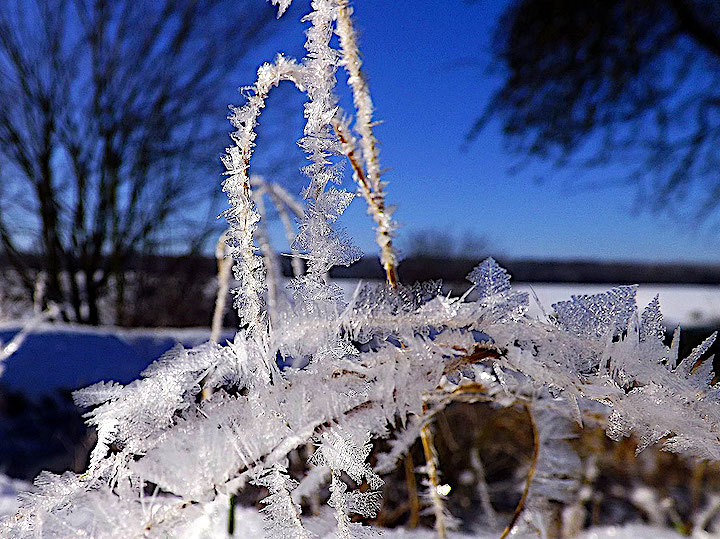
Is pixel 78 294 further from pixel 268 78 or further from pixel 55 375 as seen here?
pixel 268 78

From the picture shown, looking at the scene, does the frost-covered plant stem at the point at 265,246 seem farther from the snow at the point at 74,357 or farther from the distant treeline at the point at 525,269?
the distant treeline at the point at 525,269

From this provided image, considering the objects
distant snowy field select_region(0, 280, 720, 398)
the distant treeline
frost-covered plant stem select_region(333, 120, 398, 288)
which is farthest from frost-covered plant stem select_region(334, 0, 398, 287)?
the distant treeline

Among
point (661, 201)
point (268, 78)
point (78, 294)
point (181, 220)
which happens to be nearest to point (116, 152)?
point (181, 220)

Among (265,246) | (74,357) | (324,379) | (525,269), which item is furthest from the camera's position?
(525,269)

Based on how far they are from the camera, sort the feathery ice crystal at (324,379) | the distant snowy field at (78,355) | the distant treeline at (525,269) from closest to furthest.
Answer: the feathery ice crystal at (324,379) → the distant snowy field at (78,355) → the distant treeline at (525,269)

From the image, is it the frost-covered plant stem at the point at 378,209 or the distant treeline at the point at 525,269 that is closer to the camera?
the frost-covered plant stem at the point at 378,209

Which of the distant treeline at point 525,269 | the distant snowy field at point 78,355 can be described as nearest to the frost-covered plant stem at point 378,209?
the distant snowy field at point 78,355

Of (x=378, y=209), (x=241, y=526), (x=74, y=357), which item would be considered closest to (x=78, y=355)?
(x=74, y=357)

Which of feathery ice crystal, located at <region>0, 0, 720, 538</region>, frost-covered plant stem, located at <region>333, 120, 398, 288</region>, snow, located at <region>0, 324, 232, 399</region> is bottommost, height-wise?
snow, located at <region>0, 324, 232, 399</region>

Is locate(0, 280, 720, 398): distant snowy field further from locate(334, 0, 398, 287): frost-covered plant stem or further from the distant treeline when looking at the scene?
locate(334, 0, 398, 287): frost-covered plant stem

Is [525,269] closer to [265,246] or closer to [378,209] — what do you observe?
[265,246]

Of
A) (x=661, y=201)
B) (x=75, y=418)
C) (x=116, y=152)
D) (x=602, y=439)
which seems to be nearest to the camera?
(x=602, y=439)
